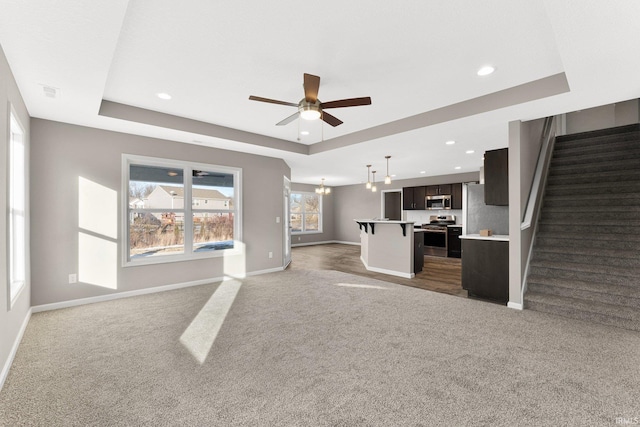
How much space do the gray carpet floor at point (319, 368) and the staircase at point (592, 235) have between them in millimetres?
354

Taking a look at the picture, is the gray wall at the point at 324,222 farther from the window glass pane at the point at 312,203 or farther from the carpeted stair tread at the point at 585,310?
the carpeted stair tread at the point at 585,310

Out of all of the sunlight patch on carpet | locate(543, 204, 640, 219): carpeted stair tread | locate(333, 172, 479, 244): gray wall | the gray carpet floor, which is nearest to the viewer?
the gray carpet floor

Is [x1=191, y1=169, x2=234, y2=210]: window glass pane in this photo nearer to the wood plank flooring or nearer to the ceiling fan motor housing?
the wood plank flooring

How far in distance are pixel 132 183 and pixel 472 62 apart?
185 inches

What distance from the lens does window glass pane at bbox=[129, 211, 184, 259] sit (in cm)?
447

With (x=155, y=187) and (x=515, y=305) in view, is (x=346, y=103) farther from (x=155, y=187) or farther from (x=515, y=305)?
(x=155, y=187)

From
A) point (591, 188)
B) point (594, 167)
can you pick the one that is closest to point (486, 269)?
point (591, 188)

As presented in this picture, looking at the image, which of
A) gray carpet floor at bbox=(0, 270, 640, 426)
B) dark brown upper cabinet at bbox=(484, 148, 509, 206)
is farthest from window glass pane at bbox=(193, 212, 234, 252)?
dark brown upper cabinet at bbox=(484, 148, 509, 206)

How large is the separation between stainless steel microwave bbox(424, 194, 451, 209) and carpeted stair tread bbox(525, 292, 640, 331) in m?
5.15

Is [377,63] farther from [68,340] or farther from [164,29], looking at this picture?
[68,340]

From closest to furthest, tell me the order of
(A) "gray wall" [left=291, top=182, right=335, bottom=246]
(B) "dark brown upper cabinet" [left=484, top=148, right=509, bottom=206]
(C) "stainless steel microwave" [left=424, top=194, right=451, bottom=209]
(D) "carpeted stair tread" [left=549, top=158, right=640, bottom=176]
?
(B) "dark brown upper cabinet" [left=484, top=148, right=509, bottom=206] → (D) "carpeted stair tread" [left=549, top=158, right=640, bottom=176] → (C) "stainless steel microwave" [left=424, top=194, right=451, bottom=209] → (A) "gray wall" [left=291, top=182, right=335, bottom=246]

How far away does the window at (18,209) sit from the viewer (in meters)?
2.94

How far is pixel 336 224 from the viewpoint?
11977 mm

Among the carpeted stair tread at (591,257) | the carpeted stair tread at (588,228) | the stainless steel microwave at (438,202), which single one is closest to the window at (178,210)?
the carpeted stair tread at (591,257)
